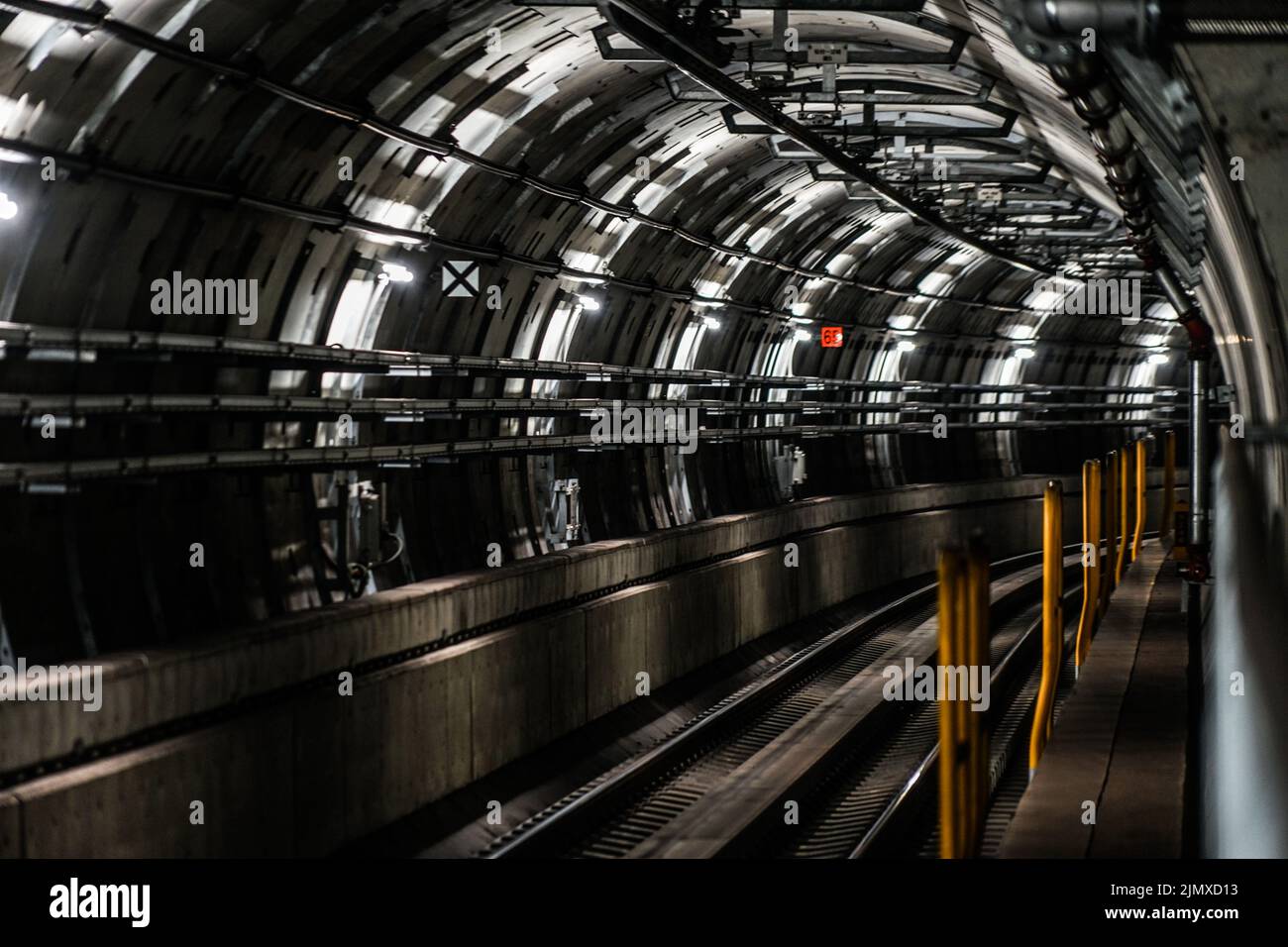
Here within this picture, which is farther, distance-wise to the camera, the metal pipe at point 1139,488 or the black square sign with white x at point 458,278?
the metal pipe at point 1139,488

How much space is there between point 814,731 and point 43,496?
8779 millimetres

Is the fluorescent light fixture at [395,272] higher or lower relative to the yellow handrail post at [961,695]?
higher

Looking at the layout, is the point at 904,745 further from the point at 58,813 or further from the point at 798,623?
the point at 58,813

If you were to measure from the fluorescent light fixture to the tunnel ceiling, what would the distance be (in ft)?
0.09

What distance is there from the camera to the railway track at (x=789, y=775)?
37.0 feet

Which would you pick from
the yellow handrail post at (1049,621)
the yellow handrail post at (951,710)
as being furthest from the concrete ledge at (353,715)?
the yellow handrail post at (1049,621)

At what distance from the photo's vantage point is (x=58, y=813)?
7.25m

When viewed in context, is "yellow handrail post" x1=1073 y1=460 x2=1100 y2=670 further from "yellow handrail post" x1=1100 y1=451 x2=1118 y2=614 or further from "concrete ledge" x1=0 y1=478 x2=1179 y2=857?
"concrete ledge" x1=0 y1=478 x2=1179 y2=857

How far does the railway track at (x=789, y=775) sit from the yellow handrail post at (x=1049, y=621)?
1492mm

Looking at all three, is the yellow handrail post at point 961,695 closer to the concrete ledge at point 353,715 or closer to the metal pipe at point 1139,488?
the concrete ledge at point 353,715
